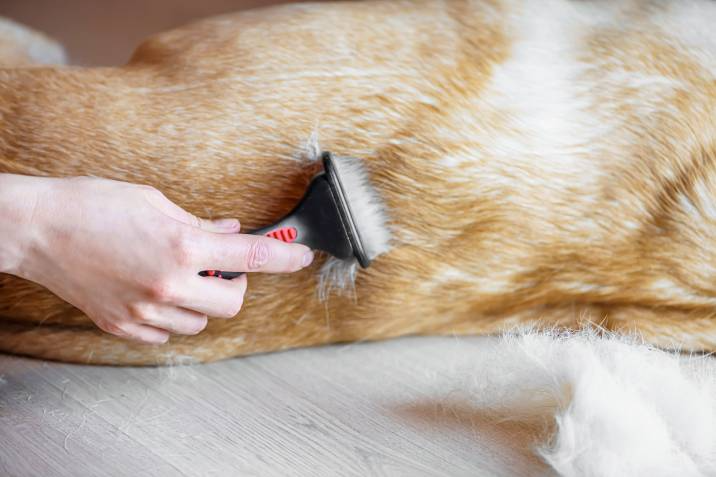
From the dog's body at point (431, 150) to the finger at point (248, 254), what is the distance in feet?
0.29

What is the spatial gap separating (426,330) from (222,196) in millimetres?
442

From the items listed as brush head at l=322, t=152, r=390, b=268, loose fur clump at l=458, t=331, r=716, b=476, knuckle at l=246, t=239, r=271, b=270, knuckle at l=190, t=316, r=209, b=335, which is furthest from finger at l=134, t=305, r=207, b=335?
loose fur clump at l=458, t=331, r=716, b=476

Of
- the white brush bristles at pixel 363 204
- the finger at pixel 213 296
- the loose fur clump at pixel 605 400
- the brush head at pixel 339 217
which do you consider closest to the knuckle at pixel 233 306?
the finger at pixel 213 296

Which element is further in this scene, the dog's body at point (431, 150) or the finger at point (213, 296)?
the dog's body at point (431, 150)

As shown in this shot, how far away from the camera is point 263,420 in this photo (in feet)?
3.75

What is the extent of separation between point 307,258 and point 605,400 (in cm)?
46

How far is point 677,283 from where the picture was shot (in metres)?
1.20

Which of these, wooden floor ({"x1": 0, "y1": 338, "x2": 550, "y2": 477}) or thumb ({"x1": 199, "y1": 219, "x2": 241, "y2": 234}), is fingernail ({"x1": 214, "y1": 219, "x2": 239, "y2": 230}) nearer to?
thumb ({"x1": 199, "y1": 219, "x2": 241, "y2": 234})

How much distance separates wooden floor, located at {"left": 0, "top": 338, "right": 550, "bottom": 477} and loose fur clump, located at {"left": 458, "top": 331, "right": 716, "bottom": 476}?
5 centimetres

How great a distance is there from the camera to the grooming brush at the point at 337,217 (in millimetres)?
1093

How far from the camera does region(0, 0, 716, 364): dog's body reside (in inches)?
44.3

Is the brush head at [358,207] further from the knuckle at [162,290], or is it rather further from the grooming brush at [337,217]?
the knuckle at [162,290]

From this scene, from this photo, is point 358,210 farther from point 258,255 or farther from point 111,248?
point 111,248

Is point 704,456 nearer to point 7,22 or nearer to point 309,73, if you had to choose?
point 309,73
